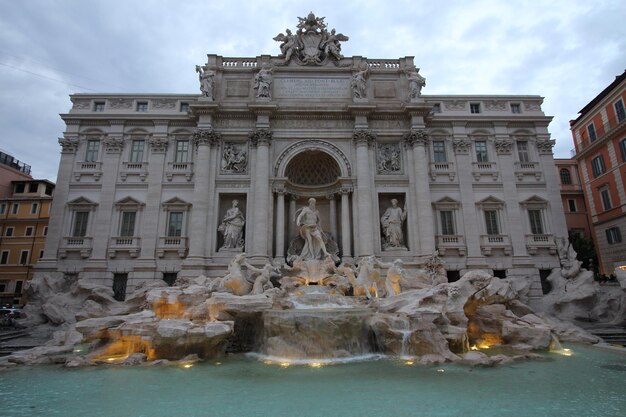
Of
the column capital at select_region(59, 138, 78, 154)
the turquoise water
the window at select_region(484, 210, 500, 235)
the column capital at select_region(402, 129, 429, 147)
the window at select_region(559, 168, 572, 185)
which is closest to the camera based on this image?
the turquoise water

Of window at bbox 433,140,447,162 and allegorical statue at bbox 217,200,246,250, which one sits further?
window at bbox 433,140,447,162

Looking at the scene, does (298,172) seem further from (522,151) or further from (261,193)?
(522,151)

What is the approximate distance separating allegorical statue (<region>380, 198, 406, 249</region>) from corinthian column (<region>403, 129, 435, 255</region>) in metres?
1.06

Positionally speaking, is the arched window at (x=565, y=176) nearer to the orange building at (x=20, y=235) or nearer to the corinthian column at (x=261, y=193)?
the corinthian column at (x=261, y=193)

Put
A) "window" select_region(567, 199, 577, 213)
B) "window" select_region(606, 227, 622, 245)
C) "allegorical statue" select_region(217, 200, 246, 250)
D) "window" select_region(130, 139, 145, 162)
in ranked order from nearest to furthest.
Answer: "allegorical statue" select_region(217, 200, 246, 250)
"window" select_region(130, 139, 145, 162)
"window" select_region(606, 227, 622, 245)
"window" select_region(567, 199, 577, 213)

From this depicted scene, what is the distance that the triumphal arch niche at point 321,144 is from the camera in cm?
1967

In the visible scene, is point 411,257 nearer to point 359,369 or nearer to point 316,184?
point 316,184

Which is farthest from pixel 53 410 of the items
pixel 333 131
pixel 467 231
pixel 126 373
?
pixel 467 231

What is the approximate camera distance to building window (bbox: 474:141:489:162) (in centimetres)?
2198

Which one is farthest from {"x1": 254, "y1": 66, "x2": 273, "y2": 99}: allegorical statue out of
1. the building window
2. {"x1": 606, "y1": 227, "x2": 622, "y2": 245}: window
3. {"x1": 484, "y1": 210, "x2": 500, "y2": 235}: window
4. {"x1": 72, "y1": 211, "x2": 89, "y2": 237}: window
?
{"x1": 606, "y1": 227, "x2": 622, "y2": 245}: window

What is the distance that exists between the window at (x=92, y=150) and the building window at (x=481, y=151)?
961 inches

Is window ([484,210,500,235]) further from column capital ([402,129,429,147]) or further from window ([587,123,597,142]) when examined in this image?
window ([587,123,597,142])

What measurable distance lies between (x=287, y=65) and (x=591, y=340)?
21.0 meters

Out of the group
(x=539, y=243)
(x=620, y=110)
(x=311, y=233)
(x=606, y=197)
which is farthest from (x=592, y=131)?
(x=311, y=233)
